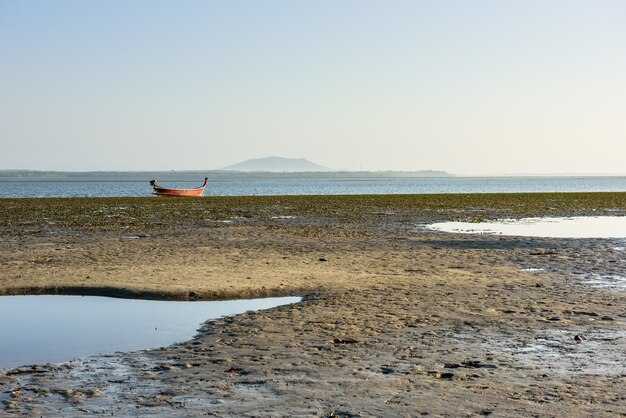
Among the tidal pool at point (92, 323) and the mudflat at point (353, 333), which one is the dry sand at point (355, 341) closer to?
the mudflat at point (353, 333)

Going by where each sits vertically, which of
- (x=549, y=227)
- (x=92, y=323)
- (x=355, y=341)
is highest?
(x=549, y=227)

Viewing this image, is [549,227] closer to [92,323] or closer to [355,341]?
[355,341]

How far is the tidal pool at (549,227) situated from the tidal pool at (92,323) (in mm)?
17870

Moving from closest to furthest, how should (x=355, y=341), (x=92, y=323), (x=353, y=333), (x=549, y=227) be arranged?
1. (x=355, y=341)
2. (x=353, y=333)
3. (x=92, y=323)
4. (x=549, y=227)

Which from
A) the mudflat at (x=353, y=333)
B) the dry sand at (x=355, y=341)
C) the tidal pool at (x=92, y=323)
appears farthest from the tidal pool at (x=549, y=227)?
the tidal pool at (x=92, y=323)

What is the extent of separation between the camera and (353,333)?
1118 cm

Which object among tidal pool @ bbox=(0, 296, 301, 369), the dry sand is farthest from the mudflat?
tidal pool @ bbox=(0, 296, 301, 369)

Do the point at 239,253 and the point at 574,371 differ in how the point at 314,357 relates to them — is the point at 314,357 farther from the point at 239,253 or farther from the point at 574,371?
the point at 239,253

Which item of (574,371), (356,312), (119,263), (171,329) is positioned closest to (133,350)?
(171,329)

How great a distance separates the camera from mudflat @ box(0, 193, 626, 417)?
789 centimetres

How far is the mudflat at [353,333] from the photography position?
7.89 m

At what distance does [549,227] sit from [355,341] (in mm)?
25044

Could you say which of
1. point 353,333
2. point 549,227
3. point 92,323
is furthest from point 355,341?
point 549,227

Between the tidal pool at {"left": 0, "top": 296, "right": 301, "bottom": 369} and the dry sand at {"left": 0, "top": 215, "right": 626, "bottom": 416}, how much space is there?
0.55 m
